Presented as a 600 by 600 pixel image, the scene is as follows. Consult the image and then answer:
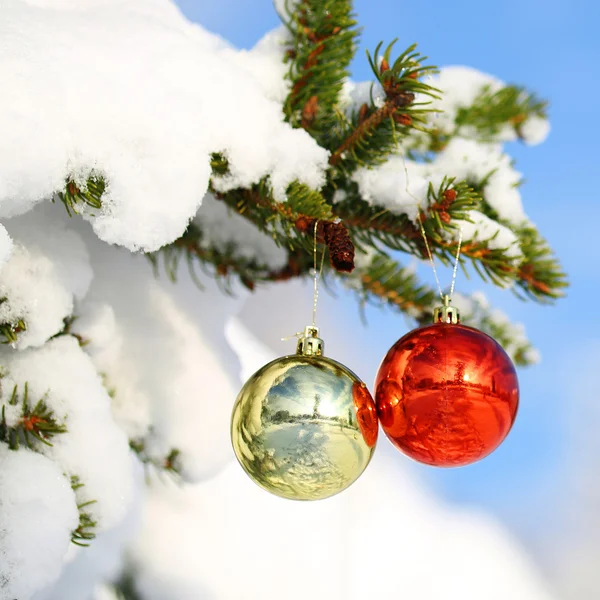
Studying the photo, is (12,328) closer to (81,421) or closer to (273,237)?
(81,421)

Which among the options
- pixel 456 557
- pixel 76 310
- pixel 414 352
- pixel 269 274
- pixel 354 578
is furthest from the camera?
pixel 456 557

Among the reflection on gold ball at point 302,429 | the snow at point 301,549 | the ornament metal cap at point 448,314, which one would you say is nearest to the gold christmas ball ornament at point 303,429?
the reflection on gold ball at point 302,429

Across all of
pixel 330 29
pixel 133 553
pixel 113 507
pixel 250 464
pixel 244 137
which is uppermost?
pixel 330 29

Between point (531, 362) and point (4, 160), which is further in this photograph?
point (531, 362)

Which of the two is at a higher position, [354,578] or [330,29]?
[330,29]

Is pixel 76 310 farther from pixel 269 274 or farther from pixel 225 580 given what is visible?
pixel 225 580

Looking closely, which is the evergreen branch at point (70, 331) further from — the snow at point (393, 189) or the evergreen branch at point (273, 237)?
the snow at point (393, 189)

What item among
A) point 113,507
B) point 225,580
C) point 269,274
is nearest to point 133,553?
point 225,580

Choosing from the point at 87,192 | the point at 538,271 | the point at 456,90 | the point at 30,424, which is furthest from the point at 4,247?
the point at 456,90
